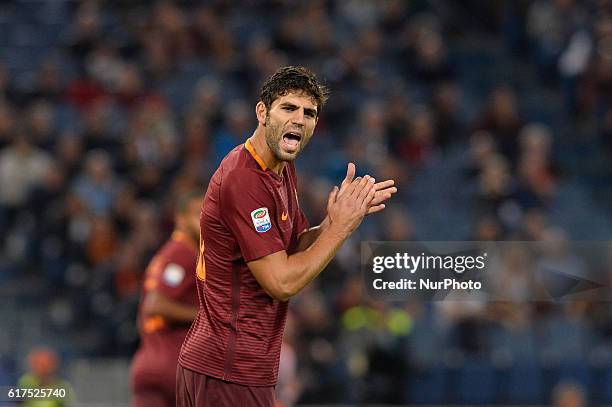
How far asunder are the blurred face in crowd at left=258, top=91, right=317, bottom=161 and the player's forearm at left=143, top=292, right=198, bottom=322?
8.42ft

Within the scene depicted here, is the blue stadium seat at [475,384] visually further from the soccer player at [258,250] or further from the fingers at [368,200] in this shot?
the fingers at [368,200]

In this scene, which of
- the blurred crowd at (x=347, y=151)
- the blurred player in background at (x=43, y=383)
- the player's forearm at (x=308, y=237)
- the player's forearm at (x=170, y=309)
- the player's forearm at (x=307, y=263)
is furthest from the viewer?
the blurred crowd at (x=347, y=151)

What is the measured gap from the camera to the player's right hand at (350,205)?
4480 millimetres

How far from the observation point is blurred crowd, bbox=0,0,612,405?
36.8 feet

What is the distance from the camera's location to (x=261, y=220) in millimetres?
4457

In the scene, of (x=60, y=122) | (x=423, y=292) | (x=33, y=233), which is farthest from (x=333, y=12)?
(x=423, y=292)

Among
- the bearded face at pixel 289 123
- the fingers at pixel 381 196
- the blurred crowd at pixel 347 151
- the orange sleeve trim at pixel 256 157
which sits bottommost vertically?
the fingers at pixel 381 196

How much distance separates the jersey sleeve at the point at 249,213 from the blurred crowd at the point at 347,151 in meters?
5.36

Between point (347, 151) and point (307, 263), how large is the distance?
9136 millimetres

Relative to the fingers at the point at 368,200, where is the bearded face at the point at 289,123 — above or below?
above

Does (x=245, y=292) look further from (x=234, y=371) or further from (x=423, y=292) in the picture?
(x=423, y=292)

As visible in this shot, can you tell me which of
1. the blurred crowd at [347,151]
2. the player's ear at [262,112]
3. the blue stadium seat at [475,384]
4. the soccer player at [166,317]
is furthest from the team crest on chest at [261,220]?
the blue stadium seat at [475,384]

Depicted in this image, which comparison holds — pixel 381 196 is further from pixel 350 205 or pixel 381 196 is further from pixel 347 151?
pixel 347 151

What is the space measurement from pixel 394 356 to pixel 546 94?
6.12 metres
